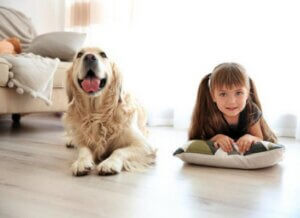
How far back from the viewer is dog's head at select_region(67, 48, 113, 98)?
60.7 inches

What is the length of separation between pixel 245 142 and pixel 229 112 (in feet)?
0.49

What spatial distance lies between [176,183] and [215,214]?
305mm

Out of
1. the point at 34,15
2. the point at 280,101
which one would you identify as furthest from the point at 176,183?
the point at 34,15

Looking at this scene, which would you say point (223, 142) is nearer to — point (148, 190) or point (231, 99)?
point (231, 99)

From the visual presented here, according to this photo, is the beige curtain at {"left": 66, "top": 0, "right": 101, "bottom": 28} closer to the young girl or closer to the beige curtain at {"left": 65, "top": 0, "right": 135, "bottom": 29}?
the beige curtain at {"left": 65, "top": 0, "right": 135, "bottom": 29}

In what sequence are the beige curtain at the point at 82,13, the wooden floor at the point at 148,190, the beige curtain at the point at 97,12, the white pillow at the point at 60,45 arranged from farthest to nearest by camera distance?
the beige curtain at the point at 82,13, the beige curtain at the point at 97,12, the white pillow at the point at 60,45, the wooden floor at the point at 148,190

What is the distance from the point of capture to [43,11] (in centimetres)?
377

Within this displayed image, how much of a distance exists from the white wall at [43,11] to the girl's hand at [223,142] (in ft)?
8.37

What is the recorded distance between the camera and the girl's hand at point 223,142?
→ 148cm

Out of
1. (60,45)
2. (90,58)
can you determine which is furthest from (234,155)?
(60,45)

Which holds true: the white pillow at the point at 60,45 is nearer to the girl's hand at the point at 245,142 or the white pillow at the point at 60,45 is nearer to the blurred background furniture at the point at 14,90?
the blurred background furniture at the point at 14,90

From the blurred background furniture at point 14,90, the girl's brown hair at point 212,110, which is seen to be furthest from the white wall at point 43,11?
the girl's brown hair at point 212,110

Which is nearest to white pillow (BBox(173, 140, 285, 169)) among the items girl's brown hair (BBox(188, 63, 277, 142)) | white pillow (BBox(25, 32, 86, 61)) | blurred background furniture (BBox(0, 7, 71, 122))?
girl's brown hair (BBox(188, 63, 277, 142))

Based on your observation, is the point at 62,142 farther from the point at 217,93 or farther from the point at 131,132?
the point at 217,93
